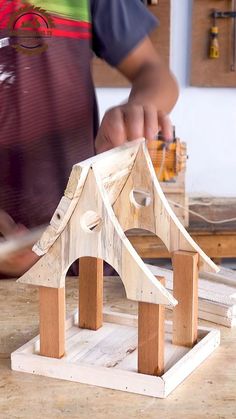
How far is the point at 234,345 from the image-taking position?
1494mm

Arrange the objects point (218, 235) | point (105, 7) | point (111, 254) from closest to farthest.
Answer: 1. point (111, 254)
2. point (105, 7)
3. point (218, 235)

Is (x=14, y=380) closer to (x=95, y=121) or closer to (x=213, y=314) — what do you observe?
(x=213, y=314)

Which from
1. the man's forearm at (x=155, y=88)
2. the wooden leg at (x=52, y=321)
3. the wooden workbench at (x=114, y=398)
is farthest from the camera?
the man's forearm at (x=155, y=88)

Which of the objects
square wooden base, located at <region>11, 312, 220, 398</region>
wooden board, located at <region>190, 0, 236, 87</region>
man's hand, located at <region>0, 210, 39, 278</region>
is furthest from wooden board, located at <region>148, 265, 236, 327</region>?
wooden board, located at <region>190, 0, 236, 87</region>

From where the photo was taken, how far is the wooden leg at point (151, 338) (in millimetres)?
1291

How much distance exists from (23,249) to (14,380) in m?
0.31

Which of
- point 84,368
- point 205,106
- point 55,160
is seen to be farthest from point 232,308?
point 205,106

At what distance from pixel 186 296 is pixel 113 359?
18 cm

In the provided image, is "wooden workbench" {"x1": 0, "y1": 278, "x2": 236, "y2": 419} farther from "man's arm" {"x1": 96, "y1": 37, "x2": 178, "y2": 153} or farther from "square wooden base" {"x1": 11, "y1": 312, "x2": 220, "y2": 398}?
"man's arm" {"x1": 96, "y1": 37, "x2": 178, "y2": 153}

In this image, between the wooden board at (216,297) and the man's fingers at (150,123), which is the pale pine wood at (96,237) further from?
the wooden board at (216,297)

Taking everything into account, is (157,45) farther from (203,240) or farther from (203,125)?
(203,240)

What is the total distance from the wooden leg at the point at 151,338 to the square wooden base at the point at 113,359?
2 cm

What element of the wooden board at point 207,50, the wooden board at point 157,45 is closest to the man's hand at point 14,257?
the wooden board at point 157,45

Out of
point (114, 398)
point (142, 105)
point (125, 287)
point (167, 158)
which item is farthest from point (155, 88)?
point (167, 158)
